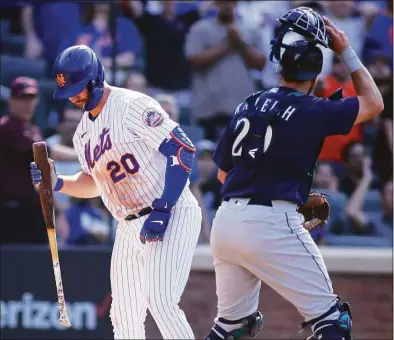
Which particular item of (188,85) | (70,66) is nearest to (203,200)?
(188,85)

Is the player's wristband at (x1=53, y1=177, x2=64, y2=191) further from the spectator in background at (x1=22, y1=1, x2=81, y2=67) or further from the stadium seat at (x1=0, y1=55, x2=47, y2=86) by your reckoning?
the spectator in background at (x1=22, y1=1, x2=81, y2=67)

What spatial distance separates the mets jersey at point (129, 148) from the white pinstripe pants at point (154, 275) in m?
0.13

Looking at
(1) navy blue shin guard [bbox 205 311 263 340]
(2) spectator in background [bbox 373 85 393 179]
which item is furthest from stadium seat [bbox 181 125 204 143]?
(1) navy blue shin guard [bbox 205 311 263 340]

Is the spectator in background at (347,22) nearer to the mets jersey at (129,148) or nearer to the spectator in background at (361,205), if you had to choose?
the spectator in background at (361,205)

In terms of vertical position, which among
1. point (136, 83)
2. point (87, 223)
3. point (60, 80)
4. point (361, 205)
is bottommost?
point (87, 223)

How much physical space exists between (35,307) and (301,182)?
10.9 feet

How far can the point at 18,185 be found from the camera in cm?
759

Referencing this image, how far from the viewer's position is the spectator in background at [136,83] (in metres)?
8.62

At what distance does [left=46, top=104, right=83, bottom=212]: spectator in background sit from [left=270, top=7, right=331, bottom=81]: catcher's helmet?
129 inches

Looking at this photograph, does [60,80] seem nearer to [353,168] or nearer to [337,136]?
[337,136]

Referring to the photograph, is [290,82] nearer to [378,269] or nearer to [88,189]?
[88,189]

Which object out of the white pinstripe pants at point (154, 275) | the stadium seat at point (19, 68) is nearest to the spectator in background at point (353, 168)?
the stadium seat at point (19, 68)

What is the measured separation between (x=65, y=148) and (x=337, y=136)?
7.88ft

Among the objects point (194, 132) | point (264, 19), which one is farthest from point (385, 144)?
point (194, 132)
